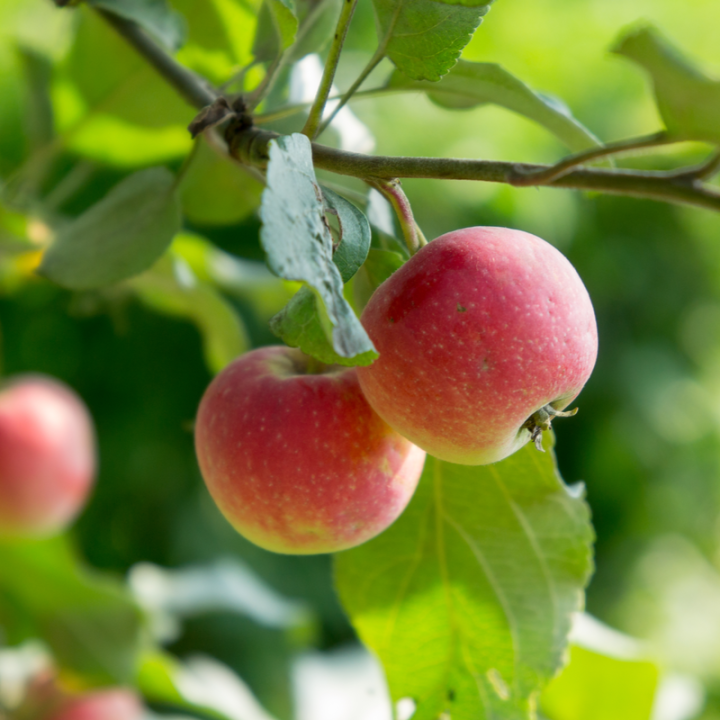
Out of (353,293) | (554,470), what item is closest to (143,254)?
(353,293)

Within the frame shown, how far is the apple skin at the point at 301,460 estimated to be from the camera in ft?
0.95

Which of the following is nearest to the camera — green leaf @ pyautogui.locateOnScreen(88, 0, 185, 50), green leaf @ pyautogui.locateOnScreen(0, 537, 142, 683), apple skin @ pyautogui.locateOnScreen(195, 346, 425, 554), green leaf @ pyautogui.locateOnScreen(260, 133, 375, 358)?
green leaf @ pyautogui.locateOnScreen(260, 133, 375, 358)

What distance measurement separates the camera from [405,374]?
0.81 ft

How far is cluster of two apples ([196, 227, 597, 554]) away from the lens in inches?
9.4

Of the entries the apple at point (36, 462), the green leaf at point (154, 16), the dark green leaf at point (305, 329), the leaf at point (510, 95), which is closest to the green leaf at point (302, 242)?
the dark green leaf at point (305, 329)

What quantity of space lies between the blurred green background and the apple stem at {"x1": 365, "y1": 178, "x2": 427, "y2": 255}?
229 millimetres

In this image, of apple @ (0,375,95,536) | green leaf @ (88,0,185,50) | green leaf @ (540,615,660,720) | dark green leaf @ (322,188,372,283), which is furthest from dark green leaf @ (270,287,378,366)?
apple @ (0,375,95,536)

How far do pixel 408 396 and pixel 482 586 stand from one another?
153mm

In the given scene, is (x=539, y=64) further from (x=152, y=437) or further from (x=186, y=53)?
(x=186, y=53)

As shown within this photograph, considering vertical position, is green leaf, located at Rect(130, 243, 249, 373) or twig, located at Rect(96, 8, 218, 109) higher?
Result: twig, located at Rect(96, 8, 218, 109)

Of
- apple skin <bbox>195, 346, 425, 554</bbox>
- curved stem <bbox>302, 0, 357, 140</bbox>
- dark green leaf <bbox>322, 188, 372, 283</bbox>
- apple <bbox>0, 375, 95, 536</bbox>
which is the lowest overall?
apple <bbox>0, 375, 95, 536</bbox>

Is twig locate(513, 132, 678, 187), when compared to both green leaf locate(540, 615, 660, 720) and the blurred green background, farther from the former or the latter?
green leaf locate(540, 615, 660, 720)

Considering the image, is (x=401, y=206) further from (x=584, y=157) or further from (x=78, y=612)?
(x=78, y=612)

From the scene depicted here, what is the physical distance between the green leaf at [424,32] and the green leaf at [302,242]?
8 centimetres
